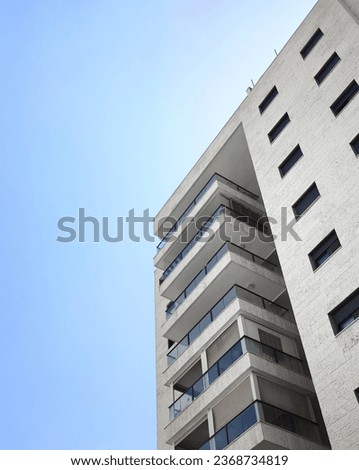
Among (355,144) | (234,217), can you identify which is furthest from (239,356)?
(355,144)

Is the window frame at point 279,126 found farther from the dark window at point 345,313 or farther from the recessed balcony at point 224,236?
the dark window at point 345,313

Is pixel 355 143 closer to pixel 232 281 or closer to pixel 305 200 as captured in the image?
pixel 305 200

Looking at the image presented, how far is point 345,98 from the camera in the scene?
22.1 meters

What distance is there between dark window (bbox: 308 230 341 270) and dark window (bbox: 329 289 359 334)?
195cm

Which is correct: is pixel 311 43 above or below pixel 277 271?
above

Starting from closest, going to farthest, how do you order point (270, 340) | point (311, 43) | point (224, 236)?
point (270, 340), point (311, 43), point (224, 236)

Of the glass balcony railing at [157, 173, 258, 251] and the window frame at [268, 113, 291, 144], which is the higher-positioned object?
the glass balcony railing at [157, 173, 258, 251]

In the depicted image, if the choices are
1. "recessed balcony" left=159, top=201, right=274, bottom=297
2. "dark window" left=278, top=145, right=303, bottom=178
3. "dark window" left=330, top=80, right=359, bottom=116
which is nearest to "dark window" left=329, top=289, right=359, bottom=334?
"dark window" left=278, top=145, right=303, bottom=178

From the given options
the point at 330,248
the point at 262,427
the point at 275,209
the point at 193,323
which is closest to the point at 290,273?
the point at 330,248

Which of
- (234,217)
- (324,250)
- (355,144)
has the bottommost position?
(324,250)

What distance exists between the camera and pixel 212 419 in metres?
21.2

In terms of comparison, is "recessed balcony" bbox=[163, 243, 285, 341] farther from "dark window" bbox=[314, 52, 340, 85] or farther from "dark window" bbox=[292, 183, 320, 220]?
"dark window" bbox=[314, 52, 340, 85]

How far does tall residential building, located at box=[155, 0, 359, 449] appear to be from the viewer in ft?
58.8

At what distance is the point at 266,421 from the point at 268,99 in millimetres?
15651
